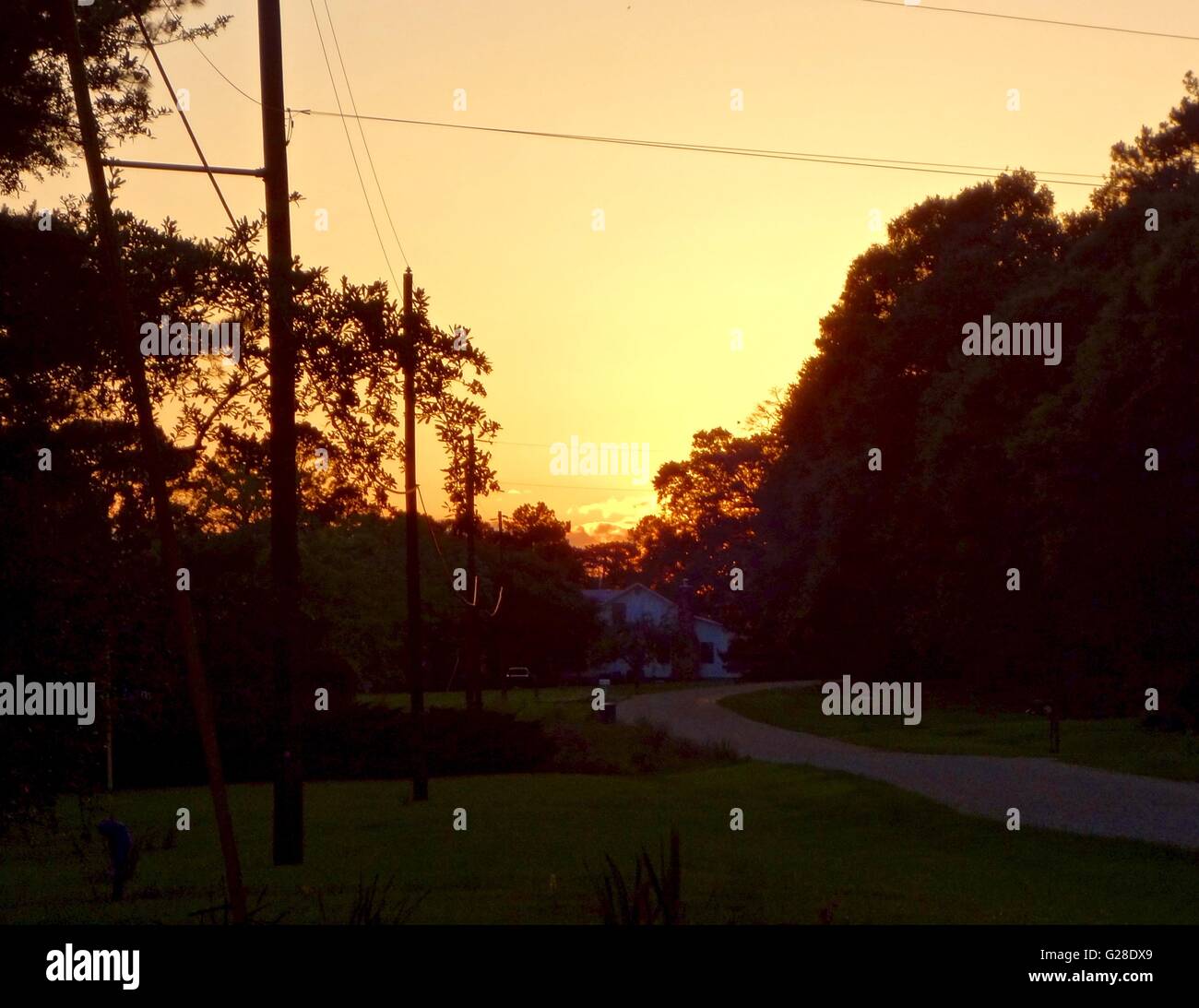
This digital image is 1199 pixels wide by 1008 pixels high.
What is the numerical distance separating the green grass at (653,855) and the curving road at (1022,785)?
43.5 inches

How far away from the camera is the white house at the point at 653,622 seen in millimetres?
103312

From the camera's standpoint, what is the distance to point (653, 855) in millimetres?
17766

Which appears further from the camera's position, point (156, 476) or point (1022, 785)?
point (1022, 785)

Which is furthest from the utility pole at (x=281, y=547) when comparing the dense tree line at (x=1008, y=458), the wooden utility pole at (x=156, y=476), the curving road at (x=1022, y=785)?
the dense tree line at (x=1008, y=458)

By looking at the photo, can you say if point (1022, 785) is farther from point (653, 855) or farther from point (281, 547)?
point (281, 547)

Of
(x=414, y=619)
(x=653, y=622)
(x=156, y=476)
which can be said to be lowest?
(x=653, y=622)

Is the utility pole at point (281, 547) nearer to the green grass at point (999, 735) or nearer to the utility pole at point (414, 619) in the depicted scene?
the utility pole at point (414, 619)

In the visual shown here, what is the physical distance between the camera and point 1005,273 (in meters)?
47.2

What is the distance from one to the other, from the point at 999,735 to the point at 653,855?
25.8 metres

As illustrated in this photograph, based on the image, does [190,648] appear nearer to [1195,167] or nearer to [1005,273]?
[1195,167]

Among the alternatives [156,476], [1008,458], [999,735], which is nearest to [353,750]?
[999,735]
